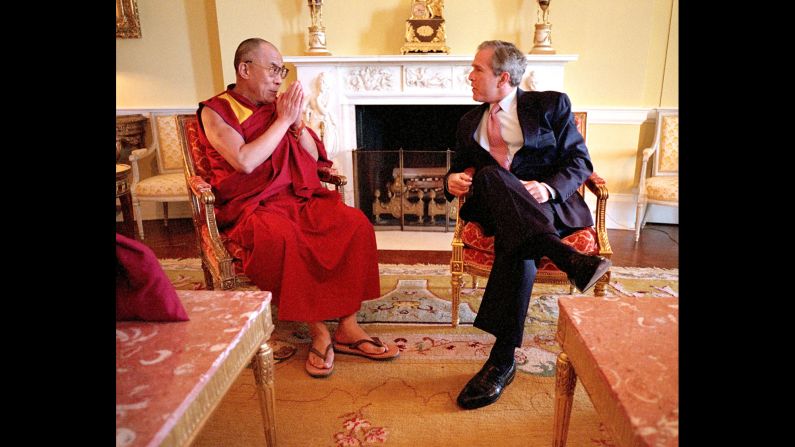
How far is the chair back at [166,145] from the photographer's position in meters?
3.85

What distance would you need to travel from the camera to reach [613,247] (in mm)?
3375

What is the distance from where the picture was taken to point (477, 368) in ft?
6.06

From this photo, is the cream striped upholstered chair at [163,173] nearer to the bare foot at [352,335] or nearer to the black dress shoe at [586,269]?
the bare foot at [352,335]

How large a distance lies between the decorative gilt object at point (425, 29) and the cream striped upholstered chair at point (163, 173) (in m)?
1.91

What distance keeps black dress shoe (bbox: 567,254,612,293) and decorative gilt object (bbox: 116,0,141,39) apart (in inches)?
157

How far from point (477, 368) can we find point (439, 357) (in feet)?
0.55

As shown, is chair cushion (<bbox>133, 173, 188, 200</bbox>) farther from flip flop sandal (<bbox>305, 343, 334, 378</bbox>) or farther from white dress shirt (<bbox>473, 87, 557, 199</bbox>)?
white dress shirt (<bbox>473, 87, 557, 199</bbox>)

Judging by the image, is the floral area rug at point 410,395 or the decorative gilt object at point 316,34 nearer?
the floral area rug at point 410,395

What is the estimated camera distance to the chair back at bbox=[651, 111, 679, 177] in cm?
353

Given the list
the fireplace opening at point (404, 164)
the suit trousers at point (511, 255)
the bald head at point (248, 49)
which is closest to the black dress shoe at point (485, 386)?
the suit trousers at point (511, 255)

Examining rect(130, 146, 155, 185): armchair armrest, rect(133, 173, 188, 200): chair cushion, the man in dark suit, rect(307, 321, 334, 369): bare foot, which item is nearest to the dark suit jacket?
the man in dark suit

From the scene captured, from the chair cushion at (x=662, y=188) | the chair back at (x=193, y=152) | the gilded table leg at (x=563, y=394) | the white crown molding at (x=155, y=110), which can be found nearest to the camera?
the gilded table leg at (x=563, y=394)
